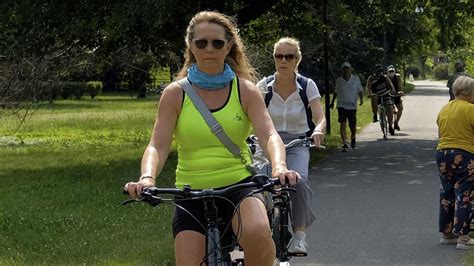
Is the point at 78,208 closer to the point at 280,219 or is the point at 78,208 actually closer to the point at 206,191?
the point at 280,219

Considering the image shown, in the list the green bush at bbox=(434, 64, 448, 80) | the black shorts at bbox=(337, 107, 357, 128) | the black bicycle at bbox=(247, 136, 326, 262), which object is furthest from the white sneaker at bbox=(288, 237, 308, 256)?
the green bush at bbox=(434, 64, 448, 80)

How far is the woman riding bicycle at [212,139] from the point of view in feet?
15.6

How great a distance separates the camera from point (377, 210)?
11852 mm

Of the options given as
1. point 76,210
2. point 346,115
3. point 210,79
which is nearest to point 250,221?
point 210,79

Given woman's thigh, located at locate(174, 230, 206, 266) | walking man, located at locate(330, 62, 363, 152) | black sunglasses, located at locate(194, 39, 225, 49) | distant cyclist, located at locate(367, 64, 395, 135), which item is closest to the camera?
woman's thigh, located at locate(174, 230, 206, 266)

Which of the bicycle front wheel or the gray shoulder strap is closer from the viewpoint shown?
the gray shoulder strap

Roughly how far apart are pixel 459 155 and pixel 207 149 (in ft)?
16.0

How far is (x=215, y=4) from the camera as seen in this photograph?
61.3 ft

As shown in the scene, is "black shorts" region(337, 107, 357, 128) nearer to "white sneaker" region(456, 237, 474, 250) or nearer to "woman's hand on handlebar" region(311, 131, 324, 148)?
"white sneaker" region(456, 237, 474, 250)

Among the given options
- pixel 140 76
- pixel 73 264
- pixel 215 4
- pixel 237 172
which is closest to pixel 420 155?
pixel 215 4

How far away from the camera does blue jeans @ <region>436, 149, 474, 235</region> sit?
9.31m

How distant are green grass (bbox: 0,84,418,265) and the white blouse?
1632mm

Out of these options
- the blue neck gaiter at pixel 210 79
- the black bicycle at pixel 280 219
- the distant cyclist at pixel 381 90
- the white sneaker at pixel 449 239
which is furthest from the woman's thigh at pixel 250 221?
the distant cyclist at pixel 381 90

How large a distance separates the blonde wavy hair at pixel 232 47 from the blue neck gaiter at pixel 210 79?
0.16 meters
